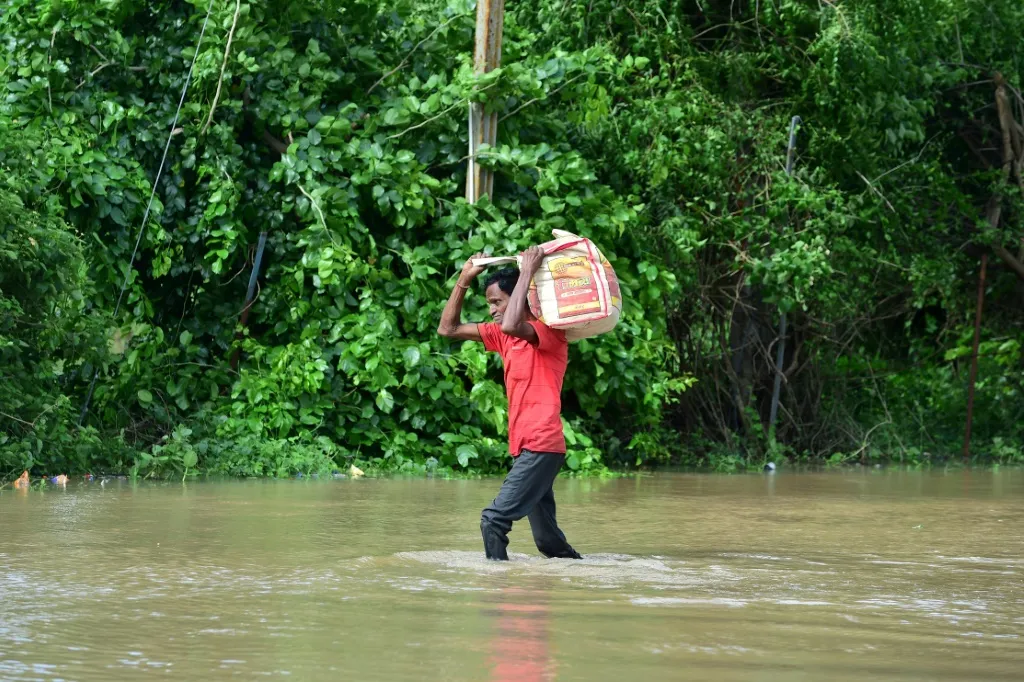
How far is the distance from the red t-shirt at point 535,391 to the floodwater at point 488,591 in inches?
22.8

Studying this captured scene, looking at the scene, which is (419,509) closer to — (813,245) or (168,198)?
(168,198)

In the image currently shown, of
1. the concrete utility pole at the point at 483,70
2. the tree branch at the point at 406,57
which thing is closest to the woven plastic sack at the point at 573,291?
the concrete utility pole at the point at 483,70

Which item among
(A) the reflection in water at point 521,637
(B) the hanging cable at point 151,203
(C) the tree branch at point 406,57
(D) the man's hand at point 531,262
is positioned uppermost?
(C) the tree branch at point 406,57

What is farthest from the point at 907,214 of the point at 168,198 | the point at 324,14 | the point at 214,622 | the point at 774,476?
the point at 214,622

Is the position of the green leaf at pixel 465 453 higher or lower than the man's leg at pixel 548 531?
higher

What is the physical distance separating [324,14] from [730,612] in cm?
922

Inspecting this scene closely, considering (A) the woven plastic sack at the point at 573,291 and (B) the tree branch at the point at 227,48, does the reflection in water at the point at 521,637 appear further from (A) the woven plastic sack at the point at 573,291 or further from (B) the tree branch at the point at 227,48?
(B) the tree branch at the point at 227,48

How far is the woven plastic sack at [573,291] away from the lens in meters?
6.93

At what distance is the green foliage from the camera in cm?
1265

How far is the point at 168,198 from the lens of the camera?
13406 mm

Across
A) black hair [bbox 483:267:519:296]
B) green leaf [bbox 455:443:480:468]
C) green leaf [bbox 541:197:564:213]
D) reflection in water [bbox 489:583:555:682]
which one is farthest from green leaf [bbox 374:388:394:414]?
reflection in water [bbox 489:583:555:682]

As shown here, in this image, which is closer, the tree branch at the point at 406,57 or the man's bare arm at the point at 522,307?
the man's bare arm at the point at 522,307

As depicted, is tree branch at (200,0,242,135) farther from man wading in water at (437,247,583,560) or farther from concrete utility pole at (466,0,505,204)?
man wading in water at (437,247,583,560)

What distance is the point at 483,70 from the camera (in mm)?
13281
